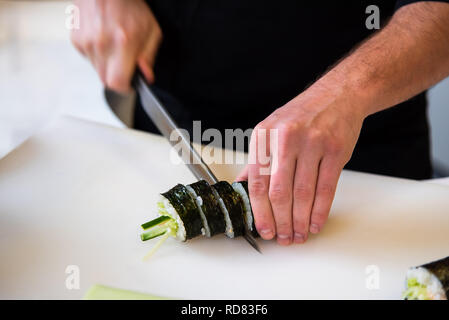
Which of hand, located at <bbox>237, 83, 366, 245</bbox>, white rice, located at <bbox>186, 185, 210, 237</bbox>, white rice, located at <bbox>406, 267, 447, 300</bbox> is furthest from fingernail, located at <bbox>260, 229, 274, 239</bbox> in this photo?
white rice, located at <bbox>406, 267, 447, 300</bbox>

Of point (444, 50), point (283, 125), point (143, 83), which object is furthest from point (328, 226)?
point (143, 83)

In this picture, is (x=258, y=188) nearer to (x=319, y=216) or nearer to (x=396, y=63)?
(x=319, y=216)

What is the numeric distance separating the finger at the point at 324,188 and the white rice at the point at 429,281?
0.65 ft

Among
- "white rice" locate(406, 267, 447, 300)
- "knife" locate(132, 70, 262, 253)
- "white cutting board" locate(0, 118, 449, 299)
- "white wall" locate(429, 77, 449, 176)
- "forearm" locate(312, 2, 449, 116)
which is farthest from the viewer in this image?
"white wall" locate(429, 77, 449, 176)

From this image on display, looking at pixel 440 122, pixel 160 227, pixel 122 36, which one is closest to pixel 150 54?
pixel 122 36

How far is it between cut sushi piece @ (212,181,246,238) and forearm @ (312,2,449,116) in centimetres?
29

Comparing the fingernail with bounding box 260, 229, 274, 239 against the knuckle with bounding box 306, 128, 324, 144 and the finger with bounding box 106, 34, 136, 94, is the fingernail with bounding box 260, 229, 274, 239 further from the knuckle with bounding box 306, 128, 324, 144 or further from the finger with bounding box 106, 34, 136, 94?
the finger with bounding box 106, 34, 136, 94

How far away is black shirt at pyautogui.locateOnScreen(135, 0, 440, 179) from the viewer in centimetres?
149

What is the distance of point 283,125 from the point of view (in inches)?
39.2

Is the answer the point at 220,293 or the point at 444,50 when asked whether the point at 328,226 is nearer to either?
the point at 220,293

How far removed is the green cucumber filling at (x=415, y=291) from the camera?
0.91 m

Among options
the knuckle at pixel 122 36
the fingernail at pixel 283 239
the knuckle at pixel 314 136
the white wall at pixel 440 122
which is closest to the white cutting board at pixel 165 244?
the fingernail at pixel 283 239

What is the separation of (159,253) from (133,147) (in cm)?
43

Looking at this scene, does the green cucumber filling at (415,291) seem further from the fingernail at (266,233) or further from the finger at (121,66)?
the finger at (121,66)
